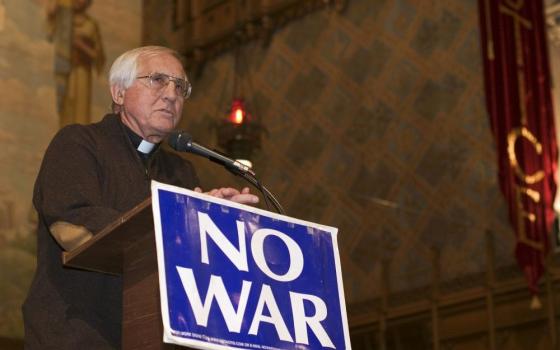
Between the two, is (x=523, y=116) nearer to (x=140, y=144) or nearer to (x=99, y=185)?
(x=140, y=144)

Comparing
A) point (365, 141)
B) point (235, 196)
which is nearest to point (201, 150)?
point (235, 196)

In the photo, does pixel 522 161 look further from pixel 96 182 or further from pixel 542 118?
pixel 96 182

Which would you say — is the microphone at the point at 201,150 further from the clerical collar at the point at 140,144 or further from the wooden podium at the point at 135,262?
the wooden podium at the point at 135,262

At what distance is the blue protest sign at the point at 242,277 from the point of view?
7.61ft

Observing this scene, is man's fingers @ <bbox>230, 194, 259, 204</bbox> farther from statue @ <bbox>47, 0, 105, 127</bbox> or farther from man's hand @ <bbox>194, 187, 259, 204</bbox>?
statue @ <bbox>47, 0, 105, 127</bbox>

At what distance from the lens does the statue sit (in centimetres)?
841

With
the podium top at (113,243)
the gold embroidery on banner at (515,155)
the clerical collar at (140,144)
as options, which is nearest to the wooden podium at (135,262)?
the podium top at (113,243)

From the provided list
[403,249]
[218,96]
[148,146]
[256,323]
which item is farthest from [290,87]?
[256,323]

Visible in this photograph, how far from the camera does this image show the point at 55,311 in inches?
108

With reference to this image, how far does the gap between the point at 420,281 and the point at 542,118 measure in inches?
69.2

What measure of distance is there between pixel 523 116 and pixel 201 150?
244 inches

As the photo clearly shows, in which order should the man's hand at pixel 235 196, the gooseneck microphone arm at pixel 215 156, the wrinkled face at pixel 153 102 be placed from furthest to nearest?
the wrinkled face at pixel 153 102
the gooseneck microphone arm at pixel 215 156
the man's hand at pixel 235 196

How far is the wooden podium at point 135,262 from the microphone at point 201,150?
0.42m

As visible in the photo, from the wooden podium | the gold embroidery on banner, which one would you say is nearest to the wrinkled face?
the wooden podium
